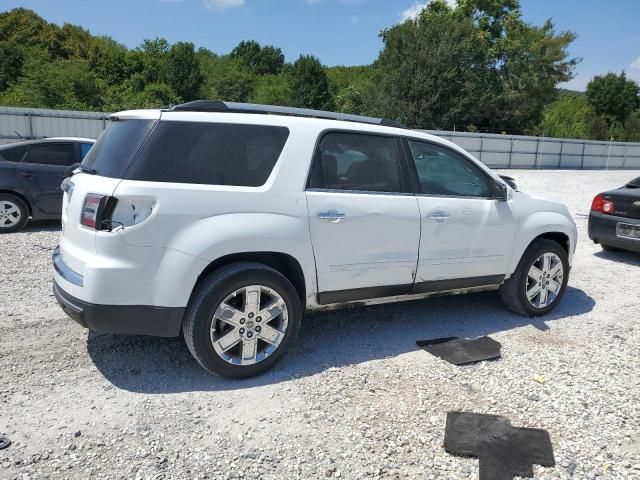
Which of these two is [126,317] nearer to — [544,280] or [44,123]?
[544,280]

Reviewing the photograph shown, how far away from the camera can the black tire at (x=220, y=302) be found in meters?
3.25

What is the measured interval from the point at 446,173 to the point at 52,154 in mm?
6980

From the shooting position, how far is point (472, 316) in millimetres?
4973

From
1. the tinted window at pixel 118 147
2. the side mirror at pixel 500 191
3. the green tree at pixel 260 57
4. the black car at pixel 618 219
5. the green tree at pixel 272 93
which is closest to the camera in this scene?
the tinted window at pixel 118 147

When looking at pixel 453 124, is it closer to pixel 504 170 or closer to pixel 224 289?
pixel 504 170

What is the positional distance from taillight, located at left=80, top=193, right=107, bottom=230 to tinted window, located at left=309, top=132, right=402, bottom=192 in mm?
1390

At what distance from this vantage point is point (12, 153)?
8219 millimetres

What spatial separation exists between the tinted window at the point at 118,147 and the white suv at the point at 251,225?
11 millimetres

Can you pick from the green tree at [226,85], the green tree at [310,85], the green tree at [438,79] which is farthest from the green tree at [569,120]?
the green tree at [226,85]

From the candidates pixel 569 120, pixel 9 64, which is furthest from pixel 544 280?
pixel 569 120

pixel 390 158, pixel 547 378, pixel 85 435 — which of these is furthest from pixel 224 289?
pixel 547 378

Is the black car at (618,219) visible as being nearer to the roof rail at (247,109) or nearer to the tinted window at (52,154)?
the roof rail at (247,109)

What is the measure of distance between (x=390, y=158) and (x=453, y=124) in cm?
3784

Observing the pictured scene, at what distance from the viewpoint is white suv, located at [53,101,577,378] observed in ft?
10.2
